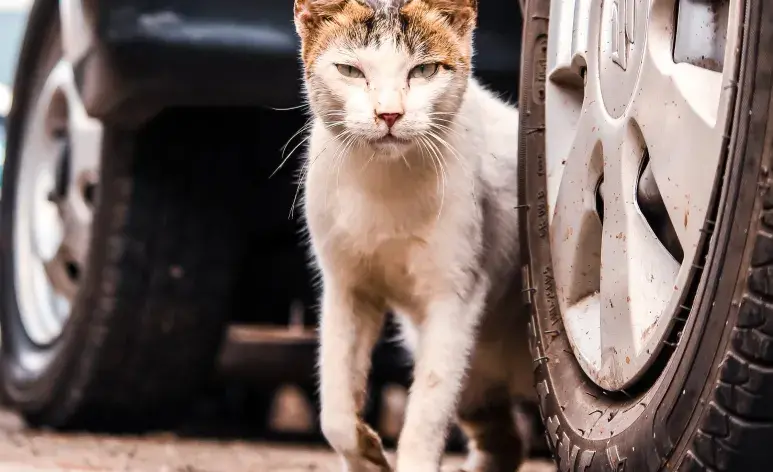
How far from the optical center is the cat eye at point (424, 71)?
2.13 meters

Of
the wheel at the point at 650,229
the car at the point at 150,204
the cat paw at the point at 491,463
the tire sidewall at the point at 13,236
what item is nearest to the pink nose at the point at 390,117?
the wheel at the point at 650,229

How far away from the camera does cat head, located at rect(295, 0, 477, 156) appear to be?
208 cm

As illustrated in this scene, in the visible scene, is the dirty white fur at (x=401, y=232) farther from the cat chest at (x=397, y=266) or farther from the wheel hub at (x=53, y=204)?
the wheel hub at (x=53, y=204)

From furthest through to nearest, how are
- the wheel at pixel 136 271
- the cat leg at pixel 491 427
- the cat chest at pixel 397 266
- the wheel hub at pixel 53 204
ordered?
the wheel hub at pixel 53 204
the wheel at pixel 136 271
the cat leg at pixel 491 427
the cat chest at pixel 397 266

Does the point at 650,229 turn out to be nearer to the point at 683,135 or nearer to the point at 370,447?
the point at 683,135

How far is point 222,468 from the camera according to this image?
2.71 meters

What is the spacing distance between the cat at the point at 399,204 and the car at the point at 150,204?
41cm

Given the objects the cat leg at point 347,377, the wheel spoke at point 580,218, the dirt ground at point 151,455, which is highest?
the wheel spoke at point 580,218

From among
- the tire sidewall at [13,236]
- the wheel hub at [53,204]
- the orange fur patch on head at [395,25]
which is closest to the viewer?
the orange fur patch on head at [395,25]

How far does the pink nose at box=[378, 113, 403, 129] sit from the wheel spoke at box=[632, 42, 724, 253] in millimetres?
530

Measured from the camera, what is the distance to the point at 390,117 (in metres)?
2.04

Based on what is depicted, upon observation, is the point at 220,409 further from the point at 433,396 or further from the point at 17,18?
the point at 17,18

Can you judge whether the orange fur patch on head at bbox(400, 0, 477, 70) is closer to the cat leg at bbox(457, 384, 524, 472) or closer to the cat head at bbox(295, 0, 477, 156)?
the cat head at bbox(295, 0, 477, 156)

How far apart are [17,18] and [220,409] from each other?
2918 millimetres
